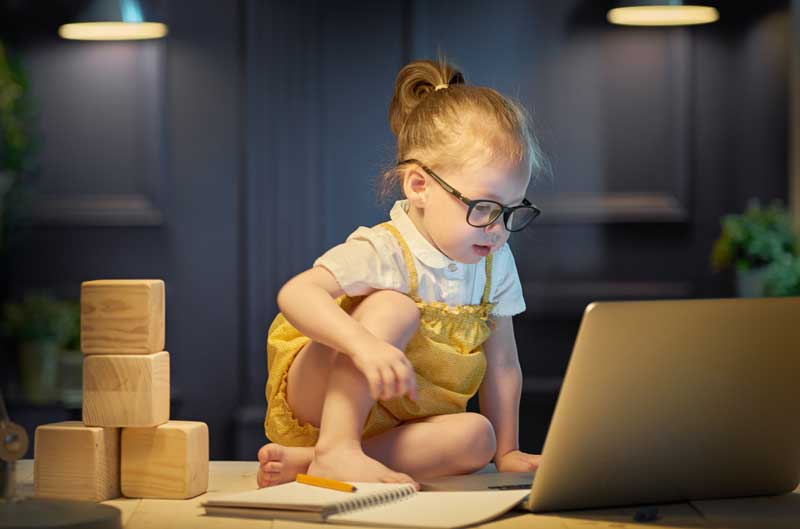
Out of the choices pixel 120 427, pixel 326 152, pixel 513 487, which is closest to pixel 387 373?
pixel 513 487

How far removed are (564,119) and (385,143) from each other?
46 cm

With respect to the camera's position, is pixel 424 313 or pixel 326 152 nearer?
pixel 424 313

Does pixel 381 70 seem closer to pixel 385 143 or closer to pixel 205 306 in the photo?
pixel 385 143

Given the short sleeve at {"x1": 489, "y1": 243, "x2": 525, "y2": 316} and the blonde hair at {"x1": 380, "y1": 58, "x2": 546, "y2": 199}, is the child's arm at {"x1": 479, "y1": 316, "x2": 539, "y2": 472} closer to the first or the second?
the short sleeve at {"x1": 489, "y1": 243, "x2": 525, "y2": 316}

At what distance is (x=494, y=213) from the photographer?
1.17 m

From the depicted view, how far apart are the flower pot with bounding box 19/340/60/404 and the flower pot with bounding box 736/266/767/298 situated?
5.27 ft

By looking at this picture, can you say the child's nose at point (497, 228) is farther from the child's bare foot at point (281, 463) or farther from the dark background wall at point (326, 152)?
the dark background wall at point (326, 152)

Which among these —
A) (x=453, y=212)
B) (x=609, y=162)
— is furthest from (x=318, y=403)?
(x=609, y=162)

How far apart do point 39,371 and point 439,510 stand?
2024 mm

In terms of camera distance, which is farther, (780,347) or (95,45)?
(95,45)

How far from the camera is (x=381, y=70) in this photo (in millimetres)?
2889

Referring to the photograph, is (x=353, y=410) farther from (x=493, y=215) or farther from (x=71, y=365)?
(x=71, y=365)

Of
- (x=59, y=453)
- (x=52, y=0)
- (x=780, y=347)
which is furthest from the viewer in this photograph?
(x=52, y=0)

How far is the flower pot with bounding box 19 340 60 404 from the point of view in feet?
9.03
